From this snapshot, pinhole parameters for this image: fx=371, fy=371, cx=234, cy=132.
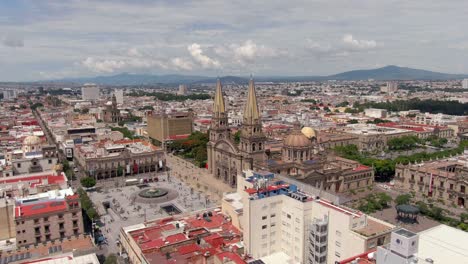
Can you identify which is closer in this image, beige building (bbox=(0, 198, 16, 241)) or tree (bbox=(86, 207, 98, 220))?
beige building (bbox=(0, 198, 16, 241))

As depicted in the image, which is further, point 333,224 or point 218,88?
point 218,88

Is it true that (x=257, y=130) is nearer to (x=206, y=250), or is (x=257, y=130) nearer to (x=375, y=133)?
(x=206, y=250)

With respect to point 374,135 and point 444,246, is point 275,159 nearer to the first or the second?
point 444,246

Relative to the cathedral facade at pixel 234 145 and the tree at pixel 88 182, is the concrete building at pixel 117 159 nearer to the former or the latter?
the tree at pixel 88 182

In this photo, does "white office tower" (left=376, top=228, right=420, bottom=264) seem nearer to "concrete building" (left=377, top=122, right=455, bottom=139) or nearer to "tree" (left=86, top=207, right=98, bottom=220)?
"tree" (left=86, top=207, right=98, bottom=220)

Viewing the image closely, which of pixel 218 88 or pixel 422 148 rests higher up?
pixel 218 88

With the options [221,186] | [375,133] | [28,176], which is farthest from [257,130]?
[375,133]

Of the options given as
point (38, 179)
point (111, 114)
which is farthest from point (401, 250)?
point (111, 114)

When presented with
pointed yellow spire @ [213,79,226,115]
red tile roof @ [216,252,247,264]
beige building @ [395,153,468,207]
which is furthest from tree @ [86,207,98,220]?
beige building @ [395,153,468,207]
